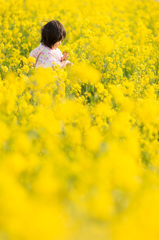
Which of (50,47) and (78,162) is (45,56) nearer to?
→ (50,47)

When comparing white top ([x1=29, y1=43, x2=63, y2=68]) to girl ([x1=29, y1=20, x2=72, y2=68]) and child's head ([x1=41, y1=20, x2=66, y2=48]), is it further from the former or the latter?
child's head ([x1=41, y1=20, x2=66, y2=48])

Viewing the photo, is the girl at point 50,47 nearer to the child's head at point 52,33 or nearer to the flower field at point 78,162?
the child's head at point 52,33

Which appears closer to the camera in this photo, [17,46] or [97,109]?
[97,109]

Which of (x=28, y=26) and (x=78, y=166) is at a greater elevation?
(x=28, y=26)

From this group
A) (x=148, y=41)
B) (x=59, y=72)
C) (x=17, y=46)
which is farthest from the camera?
(x=148, y=41)

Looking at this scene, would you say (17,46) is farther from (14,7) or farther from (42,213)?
(42,213)

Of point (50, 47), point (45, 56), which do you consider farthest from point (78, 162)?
point (50, 47)

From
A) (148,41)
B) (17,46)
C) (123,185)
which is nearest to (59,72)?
(17,46)

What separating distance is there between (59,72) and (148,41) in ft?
9.87

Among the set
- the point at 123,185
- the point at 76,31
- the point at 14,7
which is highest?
the point at 14,7

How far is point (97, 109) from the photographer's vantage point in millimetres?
2982

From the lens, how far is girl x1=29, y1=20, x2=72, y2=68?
438 centimetres

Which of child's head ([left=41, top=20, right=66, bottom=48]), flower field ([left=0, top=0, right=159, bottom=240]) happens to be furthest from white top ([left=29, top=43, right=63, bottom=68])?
flower field ([left=0, top=0, right=159, bottom=240])

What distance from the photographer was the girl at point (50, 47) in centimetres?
438
